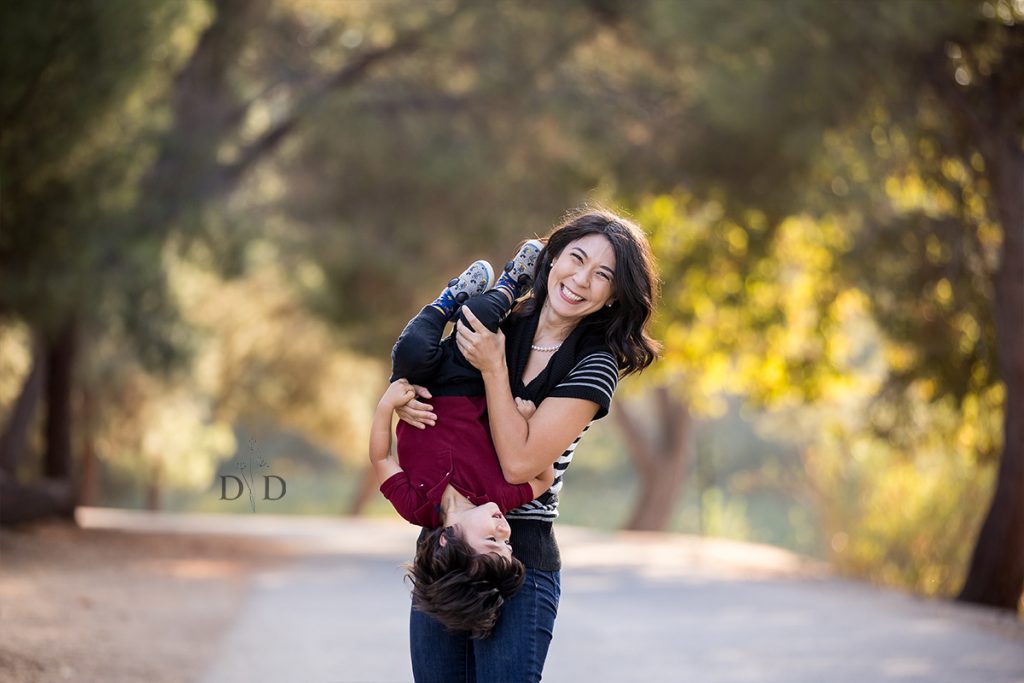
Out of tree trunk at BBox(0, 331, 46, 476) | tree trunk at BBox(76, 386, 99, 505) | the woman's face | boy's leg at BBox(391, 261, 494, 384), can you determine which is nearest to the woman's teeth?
the woman's face

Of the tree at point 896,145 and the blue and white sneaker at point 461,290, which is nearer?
the blue and white sneaker at point 461,290

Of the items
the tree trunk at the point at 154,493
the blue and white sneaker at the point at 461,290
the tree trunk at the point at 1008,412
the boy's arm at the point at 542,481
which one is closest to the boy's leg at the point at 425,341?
the blue and white sneaker at the point at 461,290

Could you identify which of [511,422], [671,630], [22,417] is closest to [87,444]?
[22,417]

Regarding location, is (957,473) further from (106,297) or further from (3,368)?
(3,368)

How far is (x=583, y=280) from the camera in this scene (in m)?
3.14

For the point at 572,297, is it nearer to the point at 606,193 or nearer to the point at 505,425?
the point at 505,425

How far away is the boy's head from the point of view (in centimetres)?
292

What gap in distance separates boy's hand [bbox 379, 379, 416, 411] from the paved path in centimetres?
426

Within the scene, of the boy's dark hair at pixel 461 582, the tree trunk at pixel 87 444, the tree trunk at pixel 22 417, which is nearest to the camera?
the boy's dark hair at pixel 461 582

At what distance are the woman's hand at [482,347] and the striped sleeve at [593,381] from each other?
0.17 meters

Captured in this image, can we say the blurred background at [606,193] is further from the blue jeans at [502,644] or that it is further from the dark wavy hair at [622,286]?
the blue jeans at [502,644]

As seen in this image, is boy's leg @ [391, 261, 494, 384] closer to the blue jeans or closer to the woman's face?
the woman's face

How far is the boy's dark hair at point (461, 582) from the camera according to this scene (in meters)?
2.92

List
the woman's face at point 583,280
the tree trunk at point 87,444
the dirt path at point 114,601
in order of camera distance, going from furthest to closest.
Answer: the tree trunk at point 87,444, the dirt path at point 114,601, the woman's face at point 583,280
